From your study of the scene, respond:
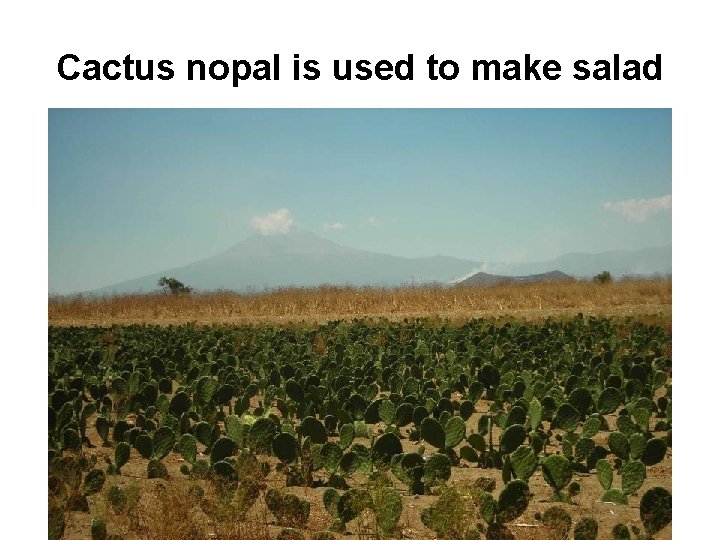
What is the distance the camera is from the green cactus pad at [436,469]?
14.7ft

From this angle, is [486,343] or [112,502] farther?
[486,343]

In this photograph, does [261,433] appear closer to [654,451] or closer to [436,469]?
[436,469]

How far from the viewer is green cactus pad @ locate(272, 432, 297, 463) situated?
16.0 feet

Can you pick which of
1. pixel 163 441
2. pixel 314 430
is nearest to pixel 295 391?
pixel 314 430

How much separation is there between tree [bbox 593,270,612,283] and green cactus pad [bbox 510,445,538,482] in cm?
2354

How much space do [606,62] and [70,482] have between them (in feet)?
16.2

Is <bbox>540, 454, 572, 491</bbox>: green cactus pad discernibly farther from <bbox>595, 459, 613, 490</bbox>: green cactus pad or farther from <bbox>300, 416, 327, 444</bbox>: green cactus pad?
<bbox>300, 416, 327, 444</bbox>: green cactus pad

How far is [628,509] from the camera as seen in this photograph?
13.8 feet

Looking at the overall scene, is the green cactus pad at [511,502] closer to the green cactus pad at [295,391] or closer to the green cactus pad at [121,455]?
the green cactus pad at [121,455]

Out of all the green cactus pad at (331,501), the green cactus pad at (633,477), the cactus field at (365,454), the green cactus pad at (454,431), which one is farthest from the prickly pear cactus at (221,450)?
the green cactus pad at (633,477)

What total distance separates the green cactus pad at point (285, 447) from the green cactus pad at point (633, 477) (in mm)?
2122

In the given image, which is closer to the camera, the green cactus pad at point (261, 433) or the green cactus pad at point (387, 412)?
the green cactus pad at point (261, 433)

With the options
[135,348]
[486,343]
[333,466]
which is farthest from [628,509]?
[135,348]

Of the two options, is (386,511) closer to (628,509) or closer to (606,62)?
(628,509)
